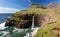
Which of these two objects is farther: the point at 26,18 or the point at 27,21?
the point at 26,18

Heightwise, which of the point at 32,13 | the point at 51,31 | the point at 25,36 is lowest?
the point at 25,36

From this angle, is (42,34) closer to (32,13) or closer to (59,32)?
(59,32)

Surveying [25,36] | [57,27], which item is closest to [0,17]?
[25,36]

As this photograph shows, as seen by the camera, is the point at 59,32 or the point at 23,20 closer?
the point at 59,32

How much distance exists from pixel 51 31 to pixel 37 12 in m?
8.91

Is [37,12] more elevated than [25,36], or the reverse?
[37,12]

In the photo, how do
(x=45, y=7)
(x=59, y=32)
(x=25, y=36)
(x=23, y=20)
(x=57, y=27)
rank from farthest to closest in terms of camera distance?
1. (x=45, y=7)
2. (x=23, y=20)
3. (x=25, y=36)
4. (x=57, y=27)
5. (x=59, y=32)

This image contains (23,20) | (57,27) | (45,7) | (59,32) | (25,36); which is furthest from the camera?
(45,7)

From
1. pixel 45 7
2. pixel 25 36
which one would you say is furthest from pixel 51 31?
pixel 45 7

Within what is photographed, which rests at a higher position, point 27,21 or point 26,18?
point 26,18

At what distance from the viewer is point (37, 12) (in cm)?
1486

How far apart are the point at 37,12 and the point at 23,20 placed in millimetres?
1628

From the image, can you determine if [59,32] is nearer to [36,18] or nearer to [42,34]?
[42,34]

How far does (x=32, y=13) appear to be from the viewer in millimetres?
14797
